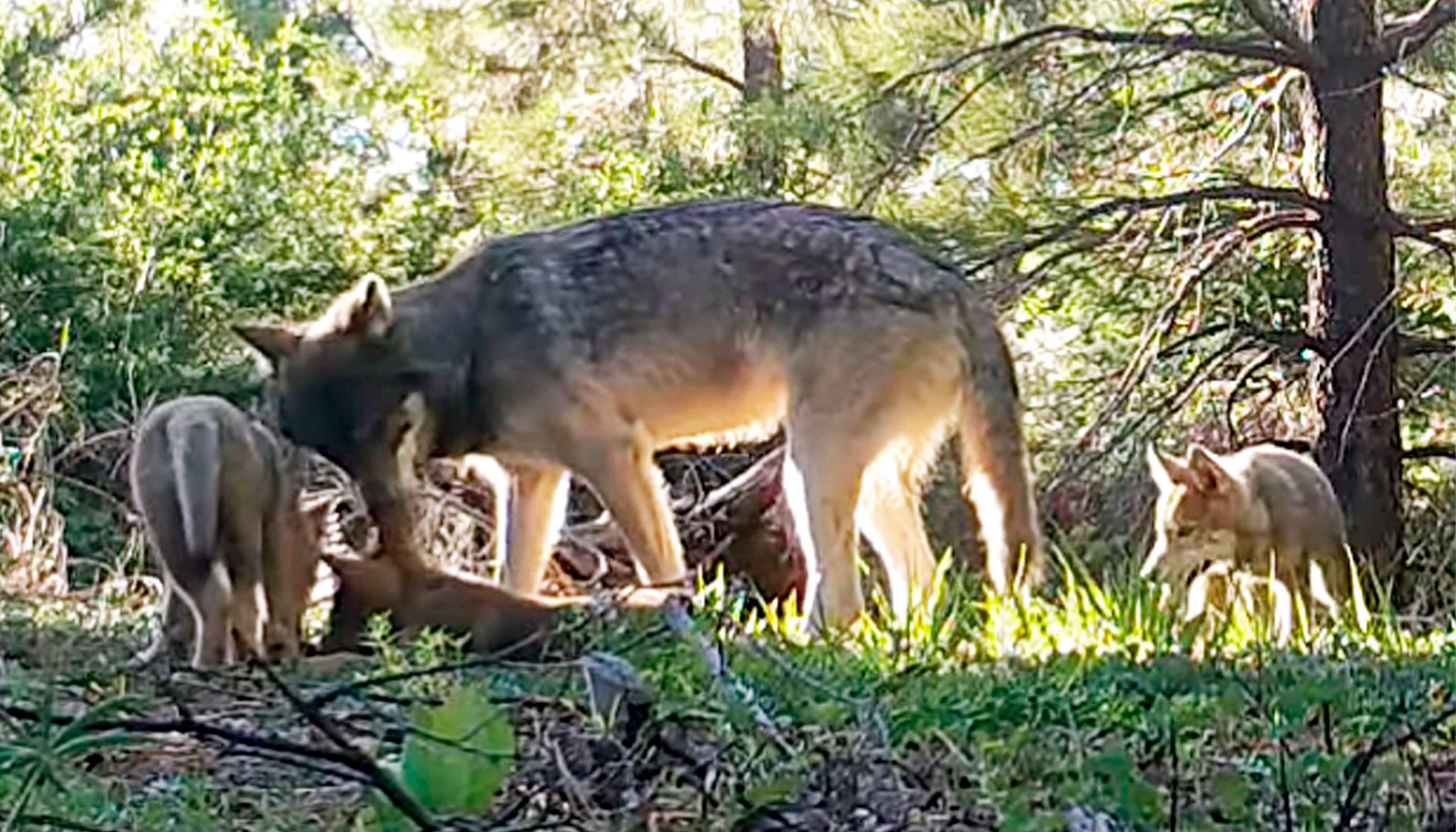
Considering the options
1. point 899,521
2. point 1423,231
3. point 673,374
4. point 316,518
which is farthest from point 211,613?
point 1423,231

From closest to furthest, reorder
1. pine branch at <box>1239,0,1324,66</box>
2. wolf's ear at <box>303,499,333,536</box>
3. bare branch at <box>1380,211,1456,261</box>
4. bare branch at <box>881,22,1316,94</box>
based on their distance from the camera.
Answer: wolf's ear at <box>303,499,333,536</box>
bare branch at <box>881,22,1316,94</box>
pine branch at <box>1239,0,1324,66</box>
bare branch at <box>1380,211,1456,261</box>

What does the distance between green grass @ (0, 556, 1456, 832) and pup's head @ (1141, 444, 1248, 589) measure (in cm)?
298

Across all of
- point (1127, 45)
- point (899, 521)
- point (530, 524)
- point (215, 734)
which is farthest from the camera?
point (1127, 45)

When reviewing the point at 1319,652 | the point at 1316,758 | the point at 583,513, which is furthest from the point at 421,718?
the point at 583,513

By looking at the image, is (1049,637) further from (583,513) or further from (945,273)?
(583,513)

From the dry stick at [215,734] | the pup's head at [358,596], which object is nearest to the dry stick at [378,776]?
the dry stick at [215,734]

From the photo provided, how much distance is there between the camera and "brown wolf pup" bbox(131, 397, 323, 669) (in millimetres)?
7457

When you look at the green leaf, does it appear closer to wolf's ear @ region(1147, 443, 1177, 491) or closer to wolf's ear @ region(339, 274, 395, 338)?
wolf's ear @ region(339, 274, 395, 338)

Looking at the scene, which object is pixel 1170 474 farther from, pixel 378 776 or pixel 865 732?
pixel 378 776

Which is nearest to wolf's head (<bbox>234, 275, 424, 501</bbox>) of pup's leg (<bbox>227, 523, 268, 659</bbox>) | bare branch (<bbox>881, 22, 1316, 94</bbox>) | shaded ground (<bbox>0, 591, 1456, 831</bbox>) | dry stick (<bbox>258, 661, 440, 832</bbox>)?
pup's leg (<bbox>227, 523, 268, 659</bbox>)

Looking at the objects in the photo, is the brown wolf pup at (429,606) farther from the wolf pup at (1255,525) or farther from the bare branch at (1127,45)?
the bare branch at (1127,45)

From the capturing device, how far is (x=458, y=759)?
3064 millimetres

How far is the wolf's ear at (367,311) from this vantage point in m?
9.01

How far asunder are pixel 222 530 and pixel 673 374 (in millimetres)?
2245
